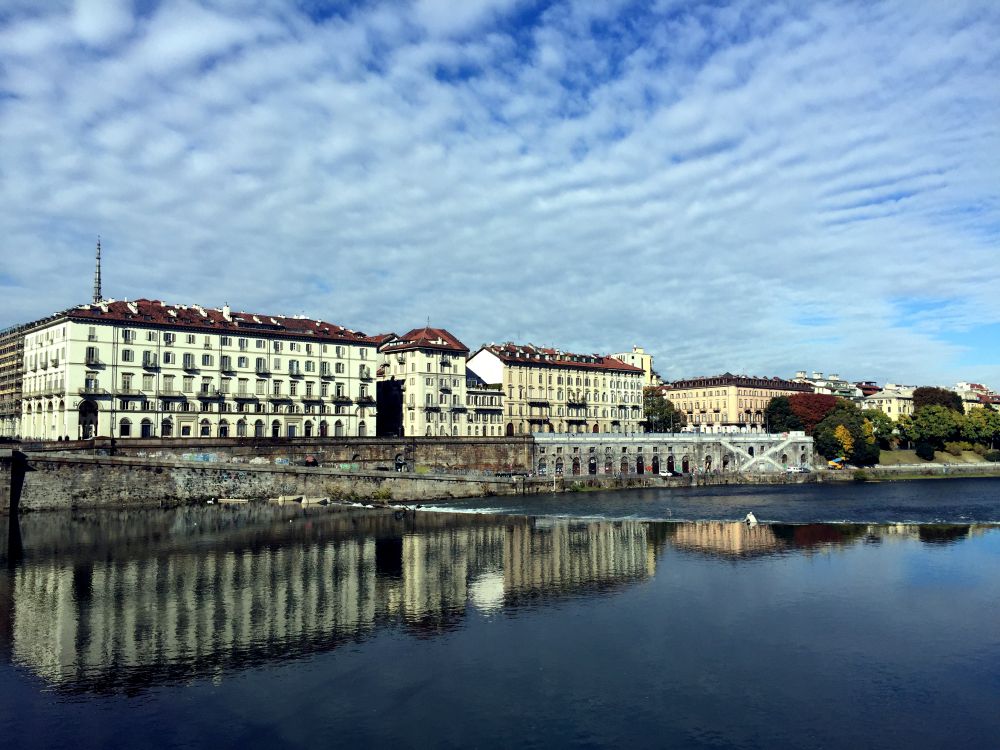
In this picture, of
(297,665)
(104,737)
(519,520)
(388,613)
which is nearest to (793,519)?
(519,520)

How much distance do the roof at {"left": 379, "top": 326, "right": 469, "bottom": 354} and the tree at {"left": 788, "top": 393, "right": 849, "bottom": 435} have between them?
3132 inches

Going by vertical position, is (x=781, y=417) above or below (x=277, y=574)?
above

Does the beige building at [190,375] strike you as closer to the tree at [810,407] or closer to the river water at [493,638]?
the river water at [493,638]

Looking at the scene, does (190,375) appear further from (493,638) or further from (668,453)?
(668,453)

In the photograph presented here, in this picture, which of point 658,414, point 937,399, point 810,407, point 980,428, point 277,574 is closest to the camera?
point 277,574

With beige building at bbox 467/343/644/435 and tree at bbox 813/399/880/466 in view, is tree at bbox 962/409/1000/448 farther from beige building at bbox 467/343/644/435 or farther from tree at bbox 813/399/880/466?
beige building at bbox 467/343/644/435

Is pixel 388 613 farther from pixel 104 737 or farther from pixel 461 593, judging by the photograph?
pixel 104 737

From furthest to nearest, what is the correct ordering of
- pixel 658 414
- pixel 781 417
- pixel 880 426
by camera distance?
pixel 658 414
pixel 781 417
pixel 880 426

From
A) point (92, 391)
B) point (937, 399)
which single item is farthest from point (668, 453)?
point (937, 399)

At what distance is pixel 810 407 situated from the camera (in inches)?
6491

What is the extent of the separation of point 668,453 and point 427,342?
136 ft

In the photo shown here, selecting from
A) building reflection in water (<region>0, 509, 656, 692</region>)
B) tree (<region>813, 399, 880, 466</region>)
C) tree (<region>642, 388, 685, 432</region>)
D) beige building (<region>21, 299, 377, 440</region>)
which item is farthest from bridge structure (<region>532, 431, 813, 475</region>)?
building reflection in water (<region>0, 509, 656, 692</region>)

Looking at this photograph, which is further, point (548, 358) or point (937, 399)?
point (937, 399)

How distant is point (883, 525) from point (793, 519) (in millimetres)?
8033
